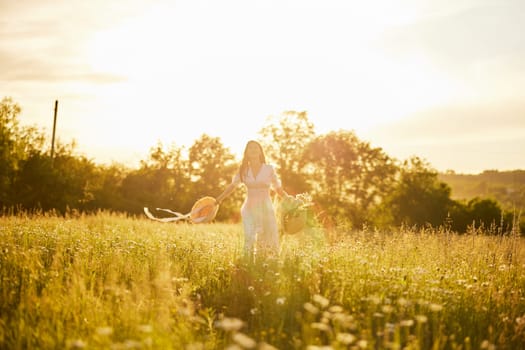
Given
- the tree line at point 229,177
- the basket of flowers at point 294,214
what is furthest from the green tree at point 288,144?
the basket of flowers at point 294,214

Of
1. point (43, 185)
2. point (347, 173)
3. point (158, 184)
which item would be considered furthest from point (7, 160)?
point (347, 173)

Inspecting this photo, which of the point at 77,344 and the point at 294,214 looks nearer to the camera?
the point at 77,344

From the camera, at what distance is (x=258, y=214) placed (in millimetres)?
8773

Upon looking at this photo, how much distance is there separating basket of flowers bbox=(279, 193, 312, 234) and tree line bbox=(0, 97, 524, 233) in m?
22.1

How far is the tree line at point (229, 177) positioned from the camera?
32.1 m

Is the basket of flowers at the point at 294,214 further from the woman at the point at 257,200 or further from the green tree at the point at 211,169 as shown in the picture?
the green tree at the point at 211,169

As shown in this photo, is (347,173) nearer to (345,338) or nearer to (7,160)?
(7,160)

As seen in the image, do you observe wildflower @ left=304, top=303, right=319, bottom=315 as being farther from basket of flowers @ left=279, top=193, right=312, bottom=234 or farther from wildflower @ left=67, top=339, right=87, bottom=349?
basket of flowers @ left=279, top=193, right=312, bottom=234

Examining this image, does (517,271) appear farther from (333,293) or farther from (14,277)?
(14,277)

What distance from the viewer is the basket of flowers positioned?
9.20m

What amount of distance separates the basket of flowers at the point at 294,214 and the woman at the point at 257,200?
0.47 metres

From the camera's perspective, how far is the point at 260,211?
880 centimetres

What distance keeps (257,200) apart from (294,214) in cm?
86

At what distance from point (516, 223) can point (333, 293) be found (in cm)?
407
